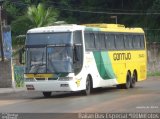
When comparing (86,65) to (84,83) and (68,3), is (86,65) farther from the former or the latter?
(68,3)

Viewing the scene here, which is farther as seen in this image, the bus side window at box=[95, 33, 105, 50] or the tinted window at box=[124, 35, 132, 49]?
the tinted window at box=[124, 35, 132, 49]

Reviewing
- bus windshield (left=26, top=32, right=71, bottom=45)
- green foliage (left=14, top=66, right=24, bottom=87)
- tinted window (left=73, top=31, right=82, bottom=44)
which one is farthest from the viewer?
green foliage (left=14, top=66, right=24, bottom=87)

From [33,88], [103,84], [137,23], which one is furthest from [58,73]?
[137,23]

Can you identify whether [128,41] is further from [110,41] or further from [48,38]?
[48,38]

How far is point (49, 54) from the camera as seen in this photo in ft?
86.1

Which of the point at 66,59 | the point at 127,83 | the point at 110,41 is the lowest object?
the point at 127,83

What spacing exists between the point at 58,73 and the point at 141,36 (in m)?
10.6

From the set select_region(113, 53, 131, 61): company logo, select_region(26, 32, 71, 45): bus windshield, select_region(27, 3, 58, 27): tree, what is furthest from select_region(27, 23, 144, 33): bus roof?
select_region(27, 3, 58, 27): tree

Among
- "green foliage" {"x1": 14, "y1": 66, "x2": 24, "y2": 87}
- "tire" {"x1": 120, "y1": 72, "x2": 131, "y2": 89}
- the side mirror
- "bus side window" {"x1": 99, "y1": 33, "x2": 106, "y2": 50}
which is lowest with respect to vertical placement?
"green foliage" {"x1": 14, "y1": 66, "x2": 24, "y2": 87}

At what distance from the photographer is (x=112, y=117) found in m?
16.7

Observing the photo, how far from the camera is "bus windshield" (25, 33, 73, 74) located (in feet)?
85.5

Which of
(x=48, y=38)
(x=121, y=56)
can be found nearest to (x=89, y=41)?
(x=48, y=38)

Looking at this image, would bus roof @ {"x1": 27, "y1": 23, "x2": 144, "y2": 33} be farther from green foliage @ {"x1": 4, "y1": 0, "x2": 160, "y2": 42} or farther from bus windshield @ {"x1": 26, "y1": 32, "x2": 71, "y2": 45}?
green foliage @ {"x1": 4, "y1": 0, "x2": 160, "y2": 42}

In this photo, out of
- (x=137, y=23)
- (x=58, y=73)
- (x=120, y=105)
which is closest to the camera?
(x=120, y=105)
